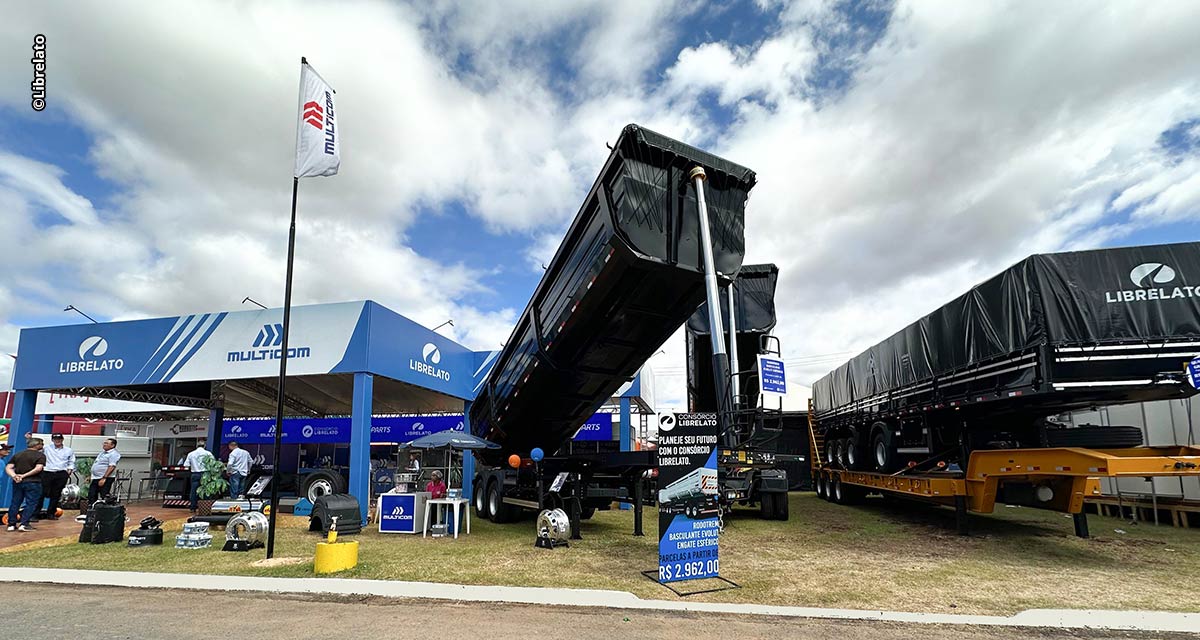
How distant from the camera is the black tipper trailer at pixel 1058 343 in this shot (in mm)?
7219

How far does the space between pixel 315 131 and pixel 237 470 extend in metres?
8.65

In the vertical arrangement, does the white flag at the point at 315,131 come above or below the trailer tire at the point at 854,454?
above

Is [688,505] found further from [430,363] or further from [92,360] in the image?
[92,360]

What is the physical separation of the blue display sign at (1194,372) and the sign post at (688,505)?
5.20 m

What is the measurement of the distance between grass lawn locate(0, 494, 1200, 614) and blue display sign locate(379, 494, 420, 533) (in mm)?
321

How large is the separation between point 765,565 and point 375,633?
14.9 ft

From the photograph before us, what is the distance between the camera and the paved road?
4.66m

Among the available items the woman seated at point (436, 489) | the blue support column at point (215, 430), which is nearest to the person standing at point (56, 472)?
the blue support column at point (215, 430)

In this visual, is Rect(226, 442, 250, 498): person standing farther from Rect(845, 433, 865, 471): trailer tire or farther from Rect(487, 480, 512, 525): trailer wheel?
Rect(845, 433, 865, 471): trailer tire

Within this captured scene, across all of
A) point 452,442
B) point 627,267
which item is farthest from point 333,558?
point 627,267

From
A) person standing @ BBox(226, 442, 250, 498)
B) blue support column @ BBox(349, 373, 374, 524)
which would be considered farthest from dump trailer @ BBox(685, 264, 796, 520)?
person standing @ BBox(226, 442, 250, 498)

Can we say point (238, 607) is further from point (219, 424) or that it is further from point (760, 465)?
point (219, 424)

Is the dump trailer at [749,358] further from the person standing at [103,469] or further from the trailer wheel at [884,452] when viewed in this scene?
the person standing at [103,469]

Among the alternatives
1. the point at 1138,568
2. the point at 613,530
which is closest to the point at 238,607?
the point at 613,530
